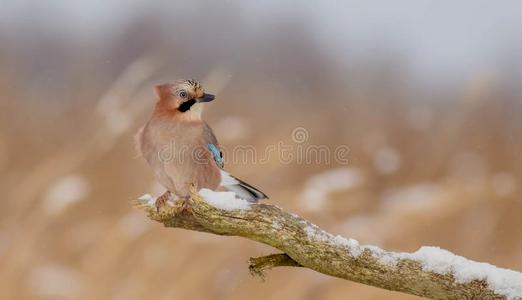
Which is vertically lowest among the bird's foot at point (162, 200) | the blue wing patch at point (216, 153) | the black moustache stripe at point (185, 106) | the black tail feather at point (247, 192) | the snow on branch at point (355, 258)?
the snow on branch at point (355, 258)

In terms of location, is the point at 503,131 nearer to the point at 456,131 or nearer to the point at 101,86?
the point at 456,131

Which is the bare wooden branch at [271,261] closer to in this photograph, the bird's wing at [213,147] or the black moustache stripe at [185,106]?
the bird's wing at [213,147]

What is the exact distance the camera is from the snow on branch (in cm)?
213

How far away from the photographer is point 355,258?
220 cm

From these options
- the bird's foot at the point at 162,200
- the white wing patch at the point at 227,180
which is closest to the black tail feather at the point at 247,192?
the white wing patch at the point at 227,180

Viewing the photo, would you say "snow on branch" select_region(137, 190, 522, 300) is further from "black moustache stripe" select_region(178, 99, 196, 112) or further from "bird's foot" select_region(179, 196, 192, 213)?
"black moustache stripe" select_region(178, 99, 196, 112)

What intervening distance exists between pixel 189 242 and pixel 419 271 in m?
1.51

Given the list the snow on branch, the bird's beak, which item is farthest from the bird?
the snow on branch

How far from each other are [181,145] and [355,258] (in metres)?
0.58

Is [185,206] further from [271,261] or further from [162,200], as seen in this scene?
[271,261]

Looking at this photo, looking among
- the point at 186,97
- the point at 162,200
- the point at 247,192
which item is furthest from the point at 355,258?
the point at 186,97

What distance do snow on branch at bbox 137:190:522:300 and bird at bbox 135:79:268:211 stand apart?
0.38ft

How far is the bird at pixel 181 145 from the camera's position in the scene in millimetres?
2367

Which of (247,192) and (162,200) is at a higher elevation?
(247,192)
